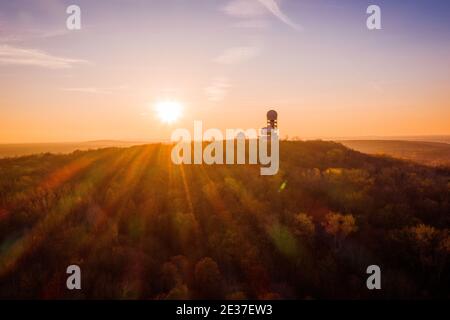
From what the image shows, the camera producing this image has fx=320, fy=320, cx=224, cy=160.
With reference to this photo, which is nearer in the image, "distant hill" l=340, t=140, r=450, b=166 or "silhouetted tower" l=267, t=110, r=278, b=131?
"silhouetted tower" l=267, t=110, r=278, b=131

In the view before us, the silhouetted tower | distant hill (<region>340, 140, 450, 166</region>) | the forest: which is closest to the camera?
the forest

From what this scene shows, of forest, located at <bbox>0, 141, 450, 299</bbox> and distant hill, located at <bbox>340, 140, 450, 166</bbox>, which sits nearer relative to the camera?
forest, located at <bbox>0, 141, 450, 299</bbox>

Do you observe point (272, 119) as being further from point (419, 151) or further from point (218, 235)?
point (419, 151)

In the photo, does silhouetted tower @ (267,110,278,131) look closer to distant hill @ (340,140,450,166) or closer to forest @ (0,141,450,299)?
distant hill @ (340,140,450,166)

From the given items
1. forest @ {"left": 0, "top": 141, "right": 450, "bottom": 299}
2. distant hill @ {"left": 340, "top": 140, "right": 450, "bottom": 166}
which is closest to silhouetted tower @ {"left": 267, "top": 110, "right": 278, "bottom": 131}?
distant hill @ {"left": 340, "top": 140, "right": 450, "bottom": 166}

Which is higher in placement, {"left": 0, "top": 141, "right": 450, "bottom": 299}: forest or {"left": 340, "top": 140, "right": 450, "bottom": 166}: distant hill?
{"left": 340, "top": 140, "right": 450, "bottom": 166}: distant hill

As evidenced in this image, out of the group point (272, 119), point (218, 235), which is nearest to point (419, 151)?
point (272, 119)

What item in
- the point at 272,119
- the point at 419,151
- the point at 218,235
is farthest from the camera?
the point at 419,151

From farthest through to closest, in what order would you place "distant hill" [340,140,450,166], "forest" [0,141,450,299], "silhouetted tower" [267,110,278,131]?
"distant hill" [340,140,450,166], "silhouetted tower" [267,110,278,131], "forest" [0,141,450,299]

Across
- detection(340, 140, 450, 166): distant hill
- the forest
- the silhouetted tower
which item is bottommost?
the forest

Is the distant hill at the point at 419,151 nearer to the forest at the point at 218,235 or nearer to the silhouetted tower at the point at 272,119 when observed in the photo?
the silhouetted tower at the point at 272,119
